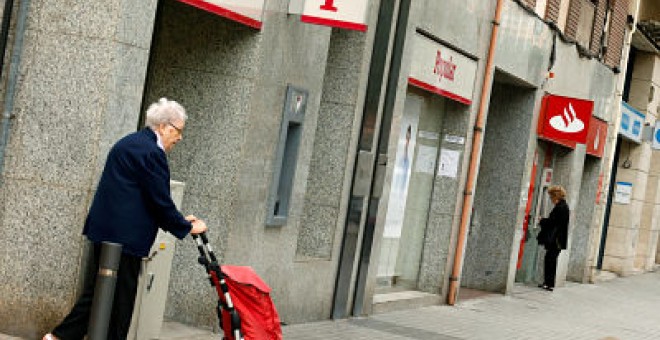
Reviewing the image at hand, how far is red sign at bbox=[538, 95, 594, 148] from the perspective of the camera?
68.8ft

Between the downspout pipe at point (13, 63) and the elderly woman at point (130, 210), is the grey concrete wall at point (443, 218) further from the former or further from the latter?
the elderly woman at point (130, 210)

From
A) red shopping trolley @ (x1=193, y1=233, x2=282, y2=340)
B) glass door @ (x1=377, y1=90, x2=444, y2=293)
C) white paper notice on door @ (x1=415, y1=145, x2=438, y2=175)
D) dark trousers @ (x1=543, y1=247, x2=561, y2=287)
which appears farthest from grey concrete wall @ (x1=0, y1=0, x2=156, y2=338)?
dark trousers @ (x1=543, y1=247, x2=561, y2=287)

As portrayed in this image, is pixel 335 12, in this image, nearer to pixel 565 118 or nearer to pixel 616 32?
pixel 565 118

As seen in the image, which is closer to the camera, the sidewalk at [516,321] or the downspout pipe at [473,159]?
the sidewalk at [516,321]

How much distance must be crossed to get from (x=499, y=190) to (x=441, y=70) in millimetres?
5485

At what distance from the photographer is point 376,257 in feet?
47.5

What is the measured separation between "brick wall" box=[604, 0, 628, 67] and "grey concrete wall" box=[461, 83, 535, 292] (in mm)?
5625

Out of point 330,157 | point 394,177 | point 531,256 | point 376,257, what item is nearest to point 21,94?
point 330,157

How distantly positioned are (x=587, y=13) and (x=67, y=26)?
1642cm

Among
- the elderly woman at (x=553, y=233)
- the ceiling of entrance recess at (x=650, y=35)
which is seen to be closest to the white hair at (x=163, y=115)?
the elderly woman at (x=553, y=233)

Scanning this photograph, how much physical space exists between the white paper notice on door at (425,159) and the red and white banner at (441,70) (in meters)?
0.80

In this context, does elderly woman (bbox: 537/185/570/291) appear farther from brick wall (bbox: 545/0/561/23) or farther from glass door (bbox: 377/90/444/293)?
glass door (bbox: 377/90/444/293)

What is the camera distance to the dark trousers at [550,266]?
22703 mm

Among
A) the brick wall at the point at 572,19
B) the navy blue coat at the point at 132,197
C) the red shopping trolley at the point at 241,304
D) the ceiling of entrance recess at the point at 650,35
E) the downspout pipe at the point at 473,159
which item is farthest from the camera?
the ceiling of entrance recess at the point at 650,35
